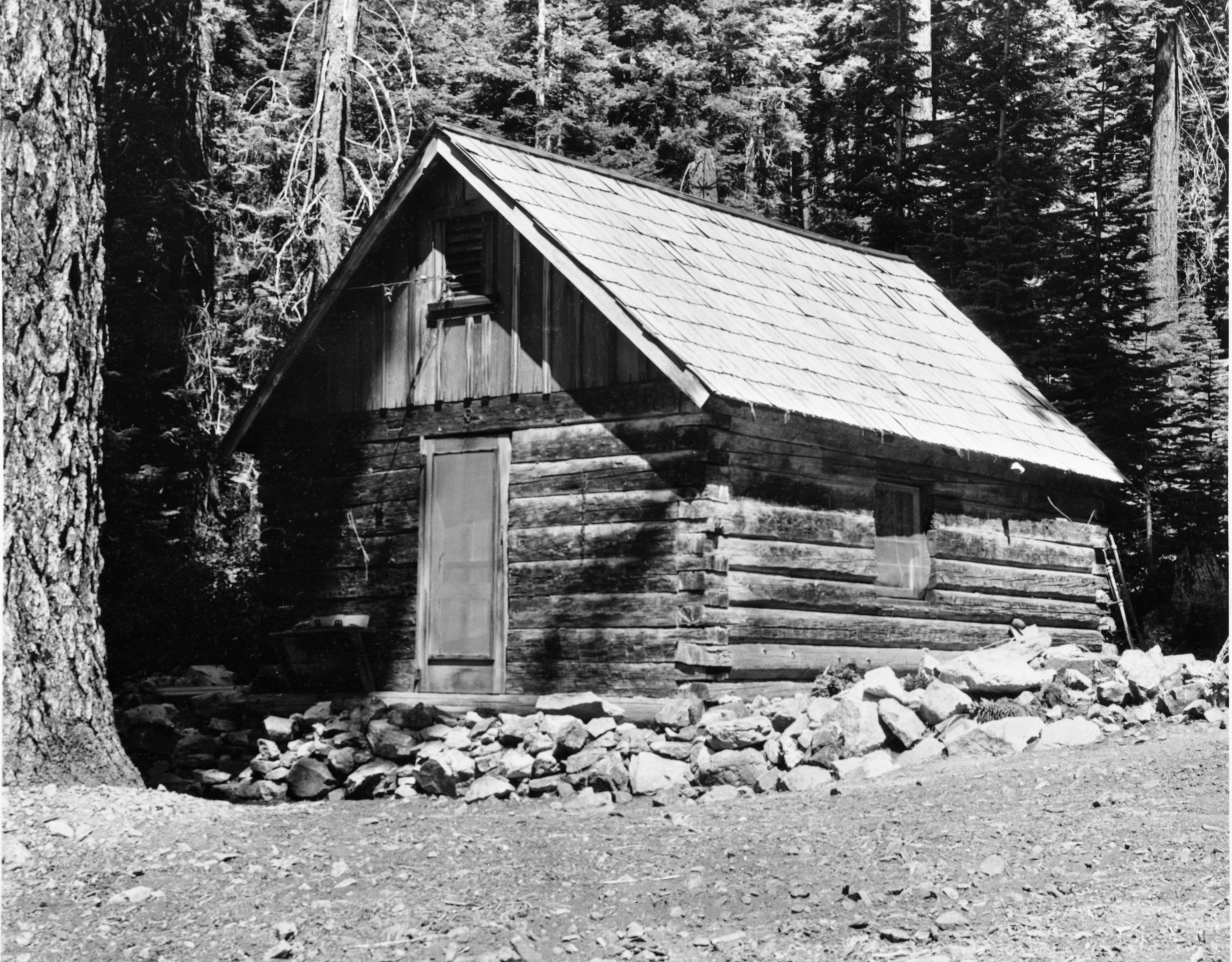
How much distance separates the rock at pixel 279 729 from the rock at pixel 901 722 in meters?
5.45

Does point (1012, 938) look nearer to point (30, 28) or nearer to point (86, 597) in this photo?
point (86, 597)

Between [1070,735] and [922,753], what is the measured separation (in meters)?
1.21

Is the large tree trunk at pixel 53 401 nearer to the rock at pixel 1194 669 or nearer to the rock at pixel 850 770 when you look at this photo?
the rock at pixel 850 770

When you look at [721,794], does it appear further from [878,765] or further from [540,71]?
[540,71]

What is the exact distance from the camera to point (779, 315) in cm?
1638

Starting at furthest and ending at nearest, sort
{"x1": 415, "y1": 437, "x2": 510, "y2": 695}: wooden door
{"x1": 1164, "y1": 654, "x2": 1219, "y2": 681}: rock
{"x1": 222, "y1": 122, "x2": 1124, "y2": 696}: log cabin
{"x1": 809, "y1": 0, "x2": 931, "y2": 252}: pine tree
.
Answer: {"x1": 809, "y1": 0, "x2": 931, "y2": 252}: pine tree → {"x1": 415, "y1": 437, "x2": 510, "y2": 695}: wooden door → {"x1": 1164, "y1": 654, "x2": 1219, "y2": 681}: rock → {"x1": 222, "y1": 122, "x2": 1124, "y2": 696}: log cabin

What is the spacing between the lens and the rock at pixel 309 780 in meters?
13.6

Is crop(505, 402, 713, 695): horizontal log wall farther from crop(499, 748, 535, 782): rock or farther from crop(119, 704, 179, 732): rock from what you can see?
crop(119, 704, 179, 732): rock

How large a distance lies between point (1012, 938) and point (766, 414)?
7.07 meters

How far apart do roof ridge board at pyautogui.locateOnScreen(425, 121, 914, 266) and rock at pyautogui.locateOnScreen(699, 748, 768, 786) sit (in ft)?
21.4

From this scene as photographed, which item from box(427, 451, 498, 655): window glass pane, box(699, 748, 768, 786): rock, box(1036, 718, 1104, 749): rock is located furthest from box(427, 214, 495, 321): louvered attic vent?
box(1036, 718, 1104, 749): rock

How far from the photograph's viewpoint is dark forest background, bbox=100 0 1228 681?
21.8 m

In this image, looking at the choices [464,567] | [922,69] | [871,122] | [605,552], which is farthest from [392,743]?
[922,69]

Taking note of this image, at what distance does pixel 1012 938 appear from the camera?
24.3 feet
